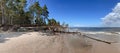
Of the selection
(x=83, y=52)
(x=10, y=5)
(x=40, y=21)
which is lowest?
(x=83, y=52)

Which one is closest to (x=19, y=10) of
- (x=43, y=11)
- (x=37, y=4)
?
(x=37, y=4)

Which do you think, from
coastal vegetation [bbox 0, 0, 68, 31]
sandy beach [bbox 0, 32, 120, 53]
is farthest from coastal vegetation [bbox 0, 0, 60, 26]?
sandy beach [bbox 0, 32, 120, 53]

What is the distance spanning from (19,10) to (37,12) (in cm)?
Answer: 958

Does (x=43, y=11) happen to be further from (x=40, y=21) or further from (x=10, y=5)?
(x=10, y=5)

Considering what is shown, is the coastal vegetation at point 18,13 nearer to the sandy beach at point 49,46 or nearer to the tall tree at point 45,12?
the tall tree at point 45,12

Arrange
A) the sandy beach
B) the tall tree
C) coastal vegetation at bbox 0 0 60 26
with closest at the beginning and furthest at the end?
1. the sandy beach
2. coastal vegetation at bbox 0 0 60 26
3. the tall tree

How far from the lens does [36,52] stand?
9.84 m

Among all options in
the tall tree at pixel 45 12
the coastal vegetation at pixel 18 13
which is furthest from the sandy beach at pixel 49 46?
the tall tree at pixel 45 12

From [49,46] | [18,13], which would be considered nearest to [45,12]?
[18,13]

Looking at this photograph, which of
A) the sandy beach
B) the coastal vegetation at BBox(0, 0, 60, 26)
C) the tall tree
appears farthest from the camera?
the tall tree

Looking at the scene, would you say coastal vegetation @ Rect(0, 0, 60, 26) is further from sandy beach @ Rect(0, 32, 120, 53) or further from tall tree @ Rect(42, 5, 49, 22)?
sandy beach @ Rect(0, 32, 120, 53)

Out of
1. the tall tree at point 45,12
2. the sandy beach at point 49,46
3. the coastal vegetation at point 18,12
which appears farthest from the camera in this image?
the tall tree at point 45,12

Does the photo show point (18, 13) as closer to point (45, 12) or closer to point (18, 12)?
point (18, 12)

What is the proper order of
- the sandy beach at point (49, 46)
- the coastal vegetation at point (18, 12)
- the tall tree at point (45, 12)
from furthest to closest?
the tall tree at point (45, 12), the coastal vegetation at point (18, 12), the sandy beach at point (49, 46)
